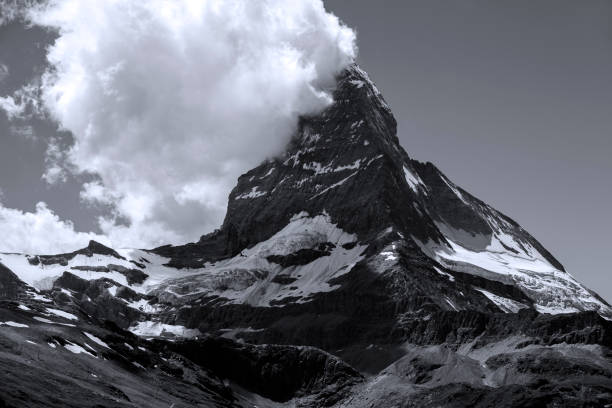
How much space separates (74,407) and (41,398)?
7.02 meters

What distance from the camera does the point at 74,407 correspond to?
19975cm

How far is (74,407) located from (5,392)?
15636 mm

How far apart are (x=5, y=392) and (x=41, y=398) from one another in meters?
9.14

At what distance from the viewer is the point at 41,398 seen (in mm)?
197125

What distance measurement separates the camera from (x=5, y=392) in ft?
623
